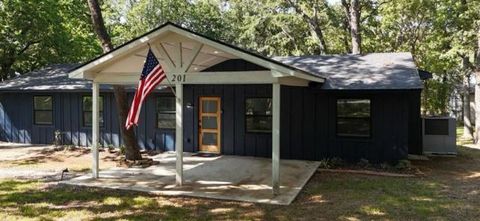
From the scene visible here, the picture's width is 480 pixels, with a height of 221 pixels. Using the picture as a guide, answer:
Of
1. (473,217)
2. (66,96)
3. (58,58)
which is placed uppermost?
(58,58)

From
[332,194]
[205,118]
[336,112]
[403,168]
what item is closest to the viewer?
[332,194]

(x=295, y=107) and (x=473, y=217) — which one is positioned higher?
(x=295, y=107)

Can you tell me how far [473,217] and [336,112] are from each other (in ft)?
16.3

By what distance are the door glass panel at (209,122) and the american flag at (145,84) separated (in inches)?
183

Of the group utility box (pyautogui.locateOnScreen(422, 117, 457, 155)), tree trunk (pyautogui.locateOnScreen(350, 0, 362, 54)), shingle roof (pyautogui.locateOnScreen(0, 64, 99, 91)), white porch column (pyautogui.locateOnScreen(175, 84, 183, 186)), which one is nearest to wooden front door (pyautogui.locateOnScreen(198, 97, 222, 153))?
shingle roof (pyautogui.locateOnScreen(0, 64, 99, 91))

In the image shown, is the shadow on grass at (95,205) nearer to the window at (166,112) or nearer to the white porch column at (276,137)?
the white porch column at (276,137)

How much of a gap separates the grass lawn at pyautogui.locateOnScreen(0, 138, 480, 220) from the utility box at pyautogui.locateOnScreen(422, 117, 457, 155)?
12.7ft

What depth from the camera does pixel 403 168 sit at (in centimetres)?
984

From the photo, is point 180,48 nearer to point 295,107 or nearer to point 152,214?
point 152,214

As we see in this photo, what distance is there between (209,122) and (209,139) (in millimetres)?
522

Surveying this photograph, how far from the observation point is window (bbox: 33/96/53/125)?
14414 mm

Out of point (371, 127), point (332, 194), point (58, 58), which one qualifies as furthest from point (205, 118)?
point (58, 58)

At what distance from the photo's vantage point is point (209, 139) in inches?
485

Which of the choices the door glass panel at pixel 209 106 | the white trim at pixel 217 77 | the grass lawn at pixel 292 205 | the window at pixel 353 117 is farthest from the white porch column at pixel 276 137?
the door glass panel at pixel 209 106
